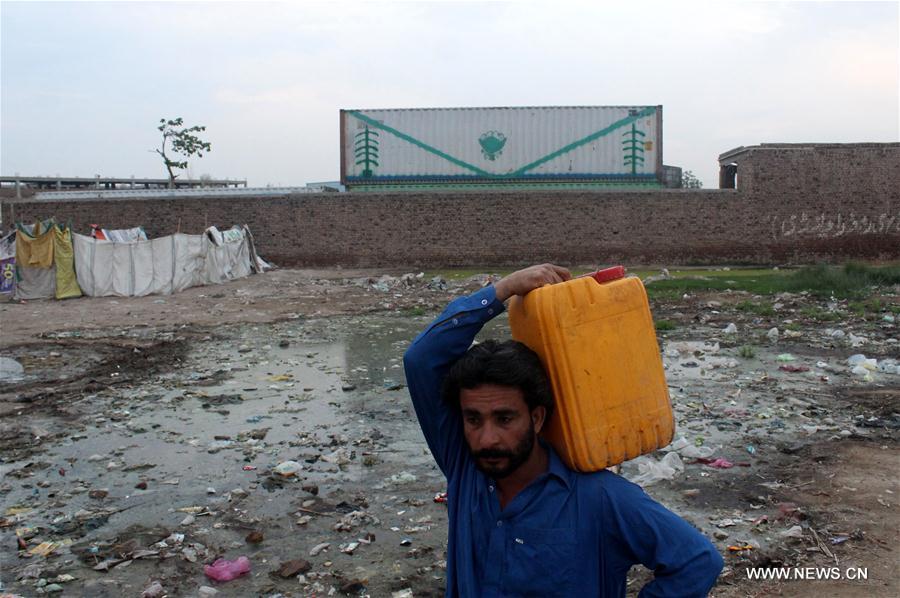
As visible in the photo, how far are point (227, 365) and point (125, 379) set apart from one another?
3.54 feet

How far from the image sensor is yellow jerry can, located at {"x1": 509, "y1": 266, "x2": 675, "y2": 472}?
174 centimetres

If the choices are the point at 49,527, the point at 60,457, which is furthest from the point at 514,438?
the point at 60,457

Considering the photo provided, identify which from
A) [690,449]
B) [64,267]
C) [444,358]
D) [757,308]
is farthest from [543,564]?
[64,267]

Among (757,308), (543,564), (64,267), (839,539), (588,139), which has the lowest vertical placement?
(839,539)

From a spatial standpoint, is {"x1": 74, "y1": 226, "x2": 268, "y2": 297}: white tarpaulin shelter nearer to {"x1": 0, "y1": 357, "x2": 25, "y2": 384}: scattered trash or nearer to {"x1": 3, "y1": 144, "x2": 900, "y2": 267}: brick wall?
{"x1": 3, "y1": 144, "x2": 900, "y2": 267}: brick wall

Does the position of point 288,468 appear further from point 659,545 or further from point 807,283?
point 807,283

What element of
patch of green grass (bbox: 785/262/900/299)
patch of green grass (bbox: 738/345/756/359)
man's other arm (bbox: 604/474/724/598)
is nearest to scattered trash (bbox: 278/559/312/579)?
man's other arm (bbox: 604/474/724/598)

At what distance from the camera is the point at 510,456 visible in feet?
5.74

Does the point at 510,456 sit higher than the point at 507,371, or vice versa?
the point at 507,371

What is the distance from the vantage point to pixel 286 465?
476cm

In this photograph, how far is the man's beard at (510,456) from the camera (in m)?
1.75

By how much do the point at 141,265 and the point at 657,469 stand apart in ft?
45.3

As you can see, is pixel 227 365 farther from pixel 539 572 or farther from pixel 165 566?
pixel 539 572

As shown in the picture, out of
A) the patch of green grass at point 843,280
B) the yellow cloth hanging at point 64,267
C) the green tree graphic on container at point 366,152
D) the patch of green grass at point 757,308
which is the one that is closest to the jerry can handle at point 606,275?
the patch of green grass at point 757,308
